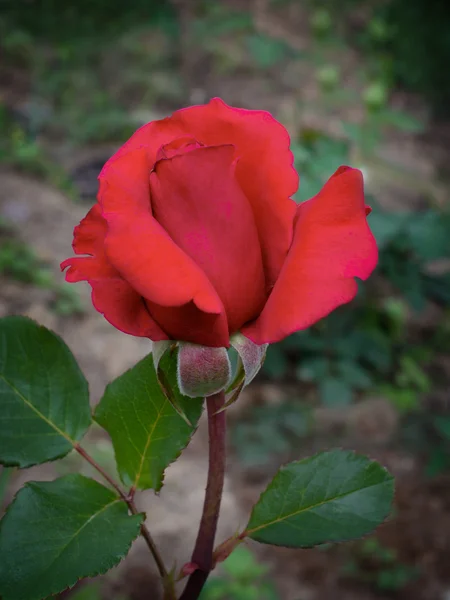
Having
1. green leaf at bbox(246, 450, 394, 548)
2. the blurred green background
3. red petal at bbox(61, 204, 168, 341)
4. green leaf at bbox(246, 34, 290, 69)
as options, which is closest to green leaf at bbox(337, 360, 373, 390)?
the blurred green background

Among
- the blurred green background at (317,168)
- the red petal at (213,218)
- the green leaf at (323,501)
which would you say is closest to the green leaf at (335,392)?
the blurred green background at (317,168)

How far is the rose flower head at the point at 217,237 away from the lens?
9.7 inches

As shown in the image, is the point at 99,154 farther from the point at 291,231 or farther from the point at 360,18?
the point at 291,231

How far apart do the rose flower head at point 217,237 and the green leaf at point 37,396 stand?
9cm

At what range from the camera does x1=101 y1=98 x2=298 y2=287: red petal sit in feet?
0.90

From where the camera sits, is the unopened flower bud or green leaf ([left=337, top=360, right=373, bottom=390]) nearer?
the unopened flower bud

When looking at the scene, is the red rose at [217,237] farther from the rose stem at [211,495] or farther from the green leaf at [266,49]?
the green leaf at [266,49]

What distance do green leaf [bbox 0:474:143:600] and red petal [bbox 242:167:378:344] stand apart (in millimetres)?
122

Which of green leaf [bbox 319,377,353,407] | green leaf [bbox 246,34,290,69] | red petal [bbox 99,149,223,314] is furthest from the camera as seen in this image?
green leaf [bbox 246,34,290,69]

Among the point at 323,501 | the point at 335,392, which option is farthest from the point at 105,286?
the point at 335,392

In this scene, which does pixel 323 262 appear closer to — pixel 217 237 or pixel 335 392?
pixel 217 237

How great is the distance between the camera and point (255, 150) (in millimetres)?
281

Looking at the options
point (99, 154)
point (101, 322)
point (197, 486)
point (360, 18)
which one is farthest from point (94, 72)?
point (197, 486)

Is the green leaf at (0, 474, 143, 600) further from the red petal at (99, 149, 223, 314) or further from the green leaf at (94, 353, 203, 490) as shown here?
the red petal at (99, 149, 223, 314)
